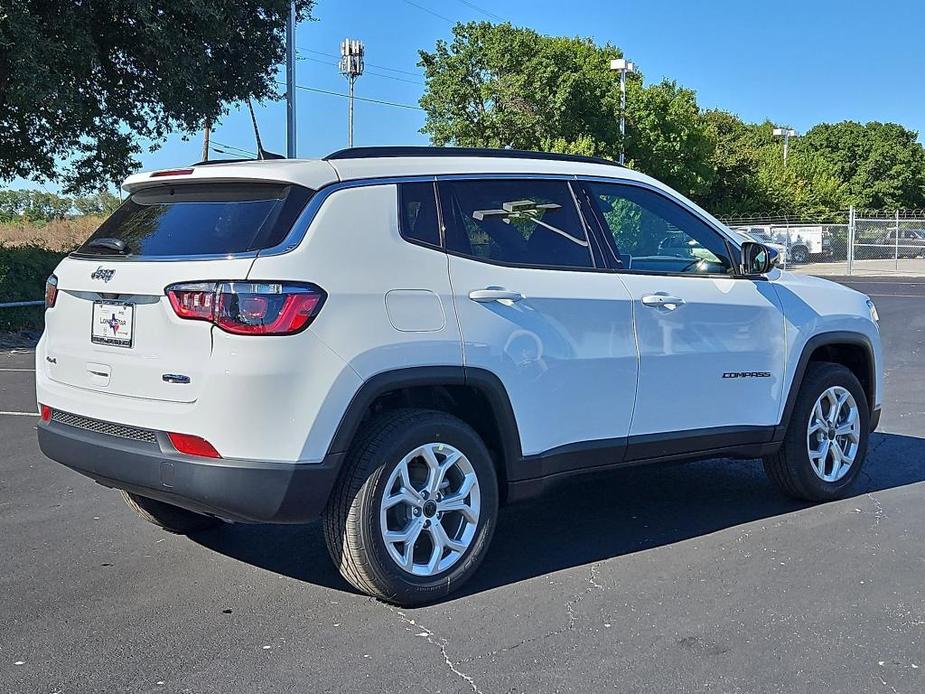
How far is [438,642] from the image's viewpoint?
3.70 m

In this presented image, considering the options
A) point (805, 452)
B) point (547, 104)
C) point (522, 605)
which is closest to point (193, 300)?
point (522, 605)

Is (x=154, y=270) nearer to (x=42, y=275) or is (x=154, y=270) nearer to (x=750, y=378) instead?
(x=750, y=378)

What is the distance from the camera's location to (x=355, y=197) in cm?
393

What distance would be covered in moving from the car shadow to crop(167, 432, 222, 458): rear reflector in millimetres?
963

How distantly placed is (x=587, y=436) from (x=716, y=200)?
4881cm

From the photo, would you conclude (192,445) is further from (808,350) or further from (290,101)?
(290,101)

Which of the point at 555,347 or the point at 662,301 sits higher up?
the point at 662,301

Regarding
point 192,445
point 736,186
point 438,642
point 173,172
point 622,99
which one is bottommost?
point 438,642

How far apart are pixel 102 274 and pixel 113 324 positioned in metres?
0.23

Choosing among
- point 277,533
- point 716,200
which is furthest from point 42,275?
point 716,200

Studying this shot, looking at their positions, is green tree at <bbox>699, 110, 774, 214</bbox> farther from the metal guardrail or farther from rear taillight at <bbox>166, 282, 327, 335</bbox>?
rear taillight at <bbox>166, 282, 327, 335</bbox>

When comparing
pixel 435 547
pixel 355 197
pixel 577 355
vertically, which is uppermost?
pixel 355 197

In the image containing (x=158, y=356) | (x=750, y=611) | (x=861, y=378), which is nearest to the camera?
(x=158, y=356)

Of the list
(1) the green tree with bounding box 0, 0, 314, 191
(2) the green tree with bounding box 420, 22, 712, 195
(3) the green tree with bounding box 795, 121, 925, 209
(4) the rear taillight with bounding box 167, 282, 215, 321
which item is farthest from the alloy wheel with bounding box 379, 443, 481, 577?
(3) the green tree with bounding box 795, 121, 925, 209
